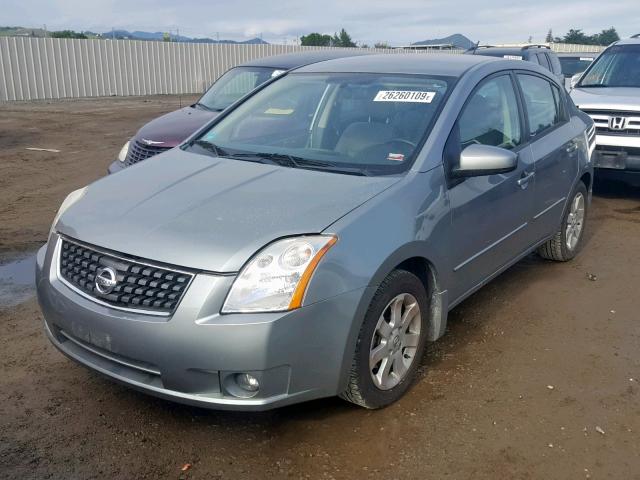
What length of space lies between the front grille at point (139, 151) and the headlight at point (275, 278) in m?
4.33

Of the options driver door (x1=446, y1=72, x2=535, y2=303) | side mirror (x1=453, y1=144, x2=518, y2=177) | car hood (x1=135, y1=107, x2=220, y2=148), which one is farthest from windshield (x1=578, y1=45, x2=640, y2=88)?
side mirror (x1=453, y1=144, x2=518, y2=177)

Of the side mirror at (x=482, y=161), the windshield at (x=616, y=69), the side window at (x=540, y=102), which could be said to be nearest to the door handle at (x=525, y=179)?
the side window at (x=540, y=102)

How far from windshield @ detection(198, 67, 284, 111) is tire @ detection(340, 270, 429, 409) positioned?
5.66 meters

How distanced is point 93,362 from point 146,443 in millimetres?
449

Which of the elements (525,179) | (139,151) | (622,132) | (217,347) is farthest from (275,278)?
(622,132)

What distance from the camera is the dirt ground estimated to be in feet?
9.38

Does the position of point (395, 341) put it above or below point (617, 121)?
below

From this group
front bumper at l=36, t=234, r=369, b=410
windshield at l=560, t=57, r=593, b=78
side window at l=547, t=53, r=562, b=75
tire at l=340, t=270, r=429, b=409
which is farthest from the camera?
windshield at l=560, t=57, r=593, b=78

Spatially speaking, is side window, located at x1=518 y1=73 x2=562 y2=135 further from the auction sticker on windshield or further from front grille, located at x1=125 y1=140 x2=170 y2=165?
front grille, located at x1=125 y1=140 x2=170 y2=165

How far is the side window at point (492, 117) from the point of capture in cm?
391

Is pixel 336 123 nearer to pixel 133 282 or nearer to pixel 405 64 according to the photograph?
pixel 405 64

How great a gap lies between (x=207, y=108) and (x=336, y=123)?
4.85 m

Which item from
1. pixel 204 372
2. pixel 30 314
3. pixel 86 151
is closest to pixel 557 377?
pixel 204 372

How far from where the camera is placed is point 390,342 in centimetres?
323
